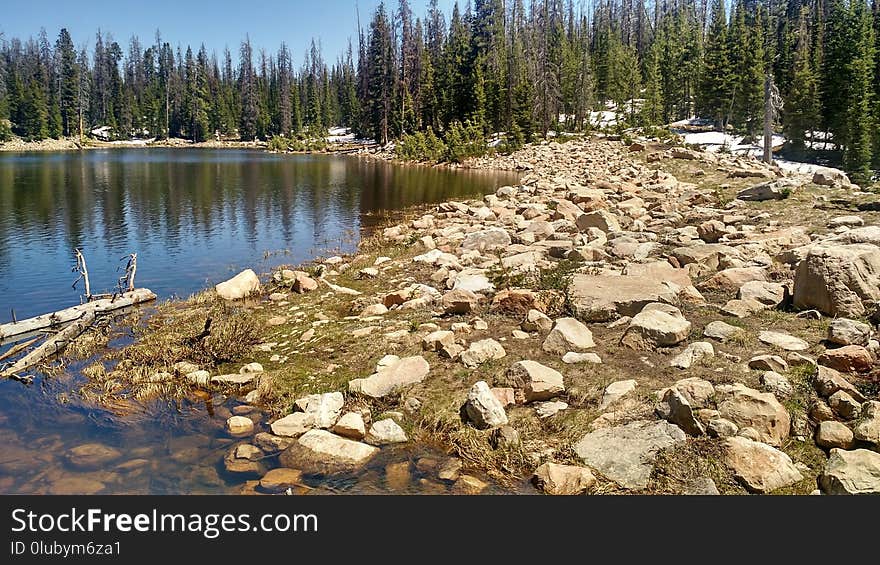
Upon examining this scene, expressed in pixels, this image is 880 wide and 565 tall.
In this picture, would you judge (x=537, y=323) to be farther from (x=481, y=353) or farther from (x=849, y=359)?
(x=849, y=359)

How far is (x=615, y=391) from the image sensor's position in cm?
770

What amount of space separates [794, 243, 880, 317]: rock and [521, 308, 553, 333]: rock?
4.29 meters

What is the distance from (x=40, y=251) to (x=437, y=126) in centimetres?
6380

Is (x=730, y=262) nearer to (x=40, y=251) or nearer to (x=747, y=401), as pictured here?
(x=747, y=401)

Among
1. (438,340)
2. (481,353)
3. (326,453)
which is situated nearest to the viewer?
(326,453)

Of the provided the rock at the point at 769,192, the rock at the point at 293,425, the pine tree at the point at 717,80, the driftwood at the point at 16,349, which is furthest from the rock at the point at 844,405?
the pine tree at the point at 717,80

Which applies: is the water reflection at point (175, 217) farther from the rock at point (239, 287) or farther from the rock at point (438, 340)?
the rock at point (438, 340)

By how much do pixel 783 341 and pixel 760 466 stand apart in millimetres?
3345

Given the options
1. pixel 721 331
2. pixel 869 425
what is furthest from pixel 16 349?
pixel 869 425

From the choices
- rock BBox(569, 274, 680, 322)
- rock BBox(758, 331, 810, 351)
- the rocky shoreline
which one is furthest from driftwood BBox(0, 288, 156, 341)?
rock BBox(758, 331, 810, 351)

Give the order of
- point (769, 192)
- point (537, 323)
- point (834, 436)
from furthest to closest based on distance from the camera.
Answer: point (769, 192)
point (537, 323)
point (834, 436)

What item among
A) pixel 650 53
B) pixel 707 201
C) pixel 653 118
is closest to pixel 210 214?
pixel 707 201

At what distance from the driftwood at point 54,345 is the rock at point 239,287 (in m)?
2.88

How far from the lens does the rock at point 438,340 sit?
9664 millimetres
